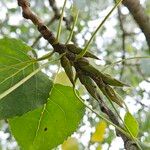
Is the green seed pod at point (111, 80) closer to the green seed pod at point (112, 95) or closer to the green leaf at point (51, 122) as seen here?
the green seed pod at point (112, 95)

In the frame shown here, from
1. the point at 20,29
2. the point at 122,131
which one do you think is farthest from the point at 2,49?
the point at 20,29

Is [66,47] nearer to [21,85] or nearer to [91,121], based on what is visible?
[21,85]

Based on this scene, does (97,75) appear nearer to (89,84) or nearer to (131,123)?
(89,84)

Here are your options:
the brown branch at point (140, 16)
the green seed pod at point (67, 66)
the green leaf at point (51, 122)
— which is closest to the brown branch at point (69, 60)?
the green seed pod at point (67, 66)

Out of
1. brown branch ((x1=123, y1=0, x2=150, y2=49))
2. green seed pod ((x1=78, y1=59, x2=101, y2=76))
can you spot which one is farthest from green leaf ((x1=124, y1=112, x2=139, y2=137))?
brown branch ((x1=123, y1=0, x2=150, y2=49))

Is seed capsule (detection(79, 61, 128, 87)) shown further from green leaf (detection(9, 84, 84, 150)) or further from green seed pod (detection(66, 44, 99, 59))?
green leaf (detection(9, 84, 84, 150))

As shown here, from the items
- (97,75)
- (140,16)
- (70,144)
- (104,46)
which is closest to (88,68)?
(97,75)

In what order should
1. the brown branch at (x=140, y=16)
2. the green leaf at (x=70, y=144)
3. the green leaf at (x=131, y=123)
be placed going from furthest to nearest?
the brown branch at (x=140, y=16)
the green leaf at (x=70, y=144)
the green leaf at (x=131, y=123)
